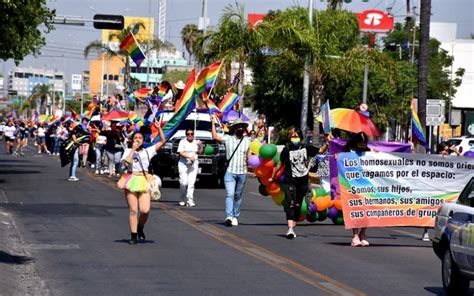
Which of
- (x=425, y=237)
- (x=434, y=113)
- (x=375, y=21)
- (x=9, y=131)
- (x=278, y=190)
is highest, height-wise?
(x=375, y=21)

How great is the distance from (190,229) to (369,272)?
575cm

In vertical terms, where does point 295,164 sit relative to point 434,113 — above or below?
below

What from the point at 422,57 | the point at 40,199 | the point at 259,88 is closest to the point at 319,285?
the point at 40,199

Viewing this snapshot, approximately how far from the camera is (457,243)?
37.9 feet

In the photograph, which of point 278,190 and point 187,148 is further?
point 187,148

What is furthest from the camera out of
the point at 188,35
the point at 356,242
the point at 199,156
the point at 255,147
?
the point at 188,35

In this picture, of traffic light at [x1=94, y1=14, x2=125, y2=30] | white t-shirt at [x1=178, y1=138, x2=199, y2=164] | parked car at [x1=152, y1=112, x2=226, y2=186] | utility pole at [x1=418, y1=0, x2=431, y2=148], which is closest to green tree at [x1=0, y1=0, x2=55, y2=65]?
traffic light at [x1=94, y1=14, x2=125, y2=30]

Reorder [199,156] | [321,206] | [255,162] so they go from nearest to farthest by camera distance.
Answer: [255,162] → [321,206] → [199,156]

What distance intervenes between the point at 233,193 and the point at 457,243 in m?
8.66

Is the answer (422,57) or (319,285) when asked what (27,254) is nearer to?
(319,285)

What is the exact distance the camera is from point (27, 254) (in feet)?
49.3

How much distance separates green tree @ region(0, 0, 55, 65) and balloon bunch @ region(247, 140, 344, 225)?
13558 millimetres

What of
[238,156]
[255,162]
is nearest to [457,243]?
[255,162]

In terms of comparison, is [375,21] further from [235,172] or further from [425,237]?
[425,237]
